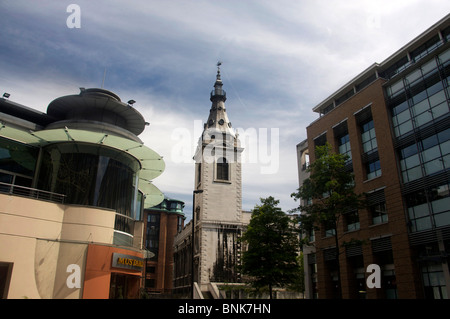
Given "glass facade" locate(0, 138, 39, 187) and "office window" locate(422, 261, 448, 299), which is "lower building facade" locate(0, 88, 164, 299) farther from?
"office window" locate(422, 261, 448, 299)

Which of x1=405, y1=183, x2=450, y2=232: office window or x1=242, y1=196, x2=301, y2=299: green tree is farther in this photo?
x1=242, y1=196, x2=301, y2=299: green tree

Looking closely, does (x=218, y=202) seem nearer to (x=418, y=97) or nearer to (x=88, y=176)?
(x=88, y=176)

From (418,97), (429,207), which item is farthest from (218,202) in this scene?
(429,207)

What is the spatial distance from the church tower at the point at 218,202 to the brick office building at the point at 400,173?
24074 millimetres

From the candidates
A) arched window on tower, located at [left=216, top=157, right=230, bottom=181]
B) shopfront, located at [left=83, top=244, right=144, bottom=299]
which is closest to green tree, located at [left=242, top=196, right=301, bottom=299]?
shopfront, located at [left=83, top=244, right=144, bottom=299]

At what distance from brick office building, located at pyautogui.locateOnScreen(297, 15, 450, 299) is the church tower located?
24074 millimetres

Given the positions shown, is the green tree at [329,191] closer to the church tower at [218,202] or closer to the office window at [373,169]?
the office window at [373,169]

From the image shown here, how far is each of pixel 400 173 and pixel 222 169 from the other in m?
36.9

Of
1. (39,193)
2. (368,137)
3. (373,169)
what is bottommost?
(39,193)

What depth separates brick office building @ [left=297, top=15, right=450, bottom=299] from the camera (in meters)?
25.2

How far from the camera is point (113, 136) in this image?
27250mm

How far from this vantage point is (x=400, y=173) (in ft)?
92.9

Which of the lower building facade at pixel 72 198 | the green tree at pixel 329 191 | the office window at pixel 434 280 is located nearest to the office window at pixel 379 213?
the green tree at pixel 329 191
